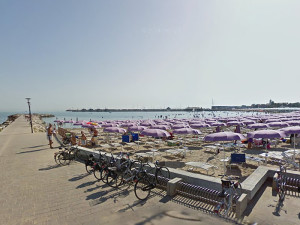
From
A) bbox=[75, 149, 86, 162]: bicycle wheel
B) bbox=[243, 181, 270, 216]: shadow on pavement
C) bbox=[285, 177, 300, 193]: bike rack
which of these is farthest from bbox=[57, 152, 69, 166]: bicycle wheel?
bbox=[285, 177, 300, 193]: bike rack

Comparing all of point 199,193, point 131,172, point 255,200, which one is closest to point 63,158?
point 131,172

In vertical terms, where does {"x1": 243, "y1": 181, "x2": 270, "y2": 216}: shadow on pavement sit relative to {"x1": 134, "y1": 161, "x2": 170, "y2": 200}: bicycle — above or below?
below

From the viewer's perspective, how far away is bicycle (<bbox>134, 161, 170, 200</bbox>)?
5863 millimetres

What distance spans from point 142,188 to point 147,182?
27 centimetres

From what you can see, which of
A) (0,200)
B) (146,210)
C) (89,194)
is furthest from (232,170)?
(0,200)

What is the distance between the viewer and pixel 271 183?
658cm

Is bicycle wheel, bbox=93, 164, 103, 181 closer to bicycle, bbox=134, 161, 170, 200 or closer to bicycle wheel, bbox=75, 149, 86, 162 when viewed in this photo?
bicycle, bbox=134, 161, 170, 200

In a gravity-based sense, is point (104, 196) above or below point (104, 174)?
Result: below

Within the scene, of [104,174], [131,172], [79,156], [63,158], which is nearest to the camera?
[131,172]

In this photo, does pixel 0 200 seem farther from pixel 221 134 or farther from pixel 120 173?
pixel 221 134

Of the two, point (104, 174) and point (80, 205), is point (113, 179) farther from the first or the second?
point (80, 205)

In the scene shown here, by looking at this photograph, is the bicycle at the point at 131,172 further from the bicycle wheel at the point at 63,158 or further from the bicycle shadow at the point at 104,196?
the bicycle wheel at the point at 63,158

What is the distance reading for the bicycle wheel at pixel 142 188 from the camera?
582cm

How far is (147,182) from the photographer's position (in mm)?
6180
